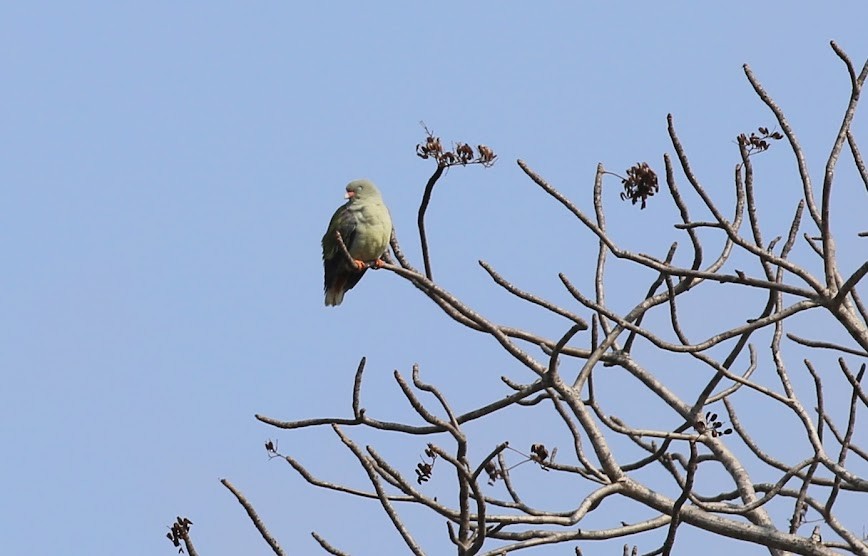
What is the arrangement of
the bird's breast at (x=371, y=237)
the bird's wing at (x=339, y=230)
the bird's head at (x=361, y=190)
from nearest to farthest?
the bird's breast at (x=371, y=237) → the bird's wing at (x=339, y=230) → the bird's head at (x=361, y=190)

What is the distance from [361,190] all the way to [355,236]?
25.1 inches

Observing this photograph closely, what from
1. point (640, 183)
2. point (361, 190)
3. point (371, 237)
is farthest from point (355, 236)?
point (640, 183)

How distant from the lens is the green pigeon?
32.4 ft

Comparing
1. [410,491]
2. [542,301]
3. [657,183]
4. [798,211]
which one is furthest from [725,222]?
[410,491]

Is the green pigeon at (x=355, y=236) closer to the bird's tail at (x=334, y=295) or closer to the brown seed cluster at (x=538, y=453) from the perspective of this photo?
the bird's tail at (x=334, y=295)

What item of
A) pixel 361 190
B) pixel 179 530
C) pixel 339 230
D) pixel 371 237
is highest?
pixel 361 190

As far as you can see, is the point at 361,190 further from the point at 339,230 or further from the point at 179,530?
the point at 179,530

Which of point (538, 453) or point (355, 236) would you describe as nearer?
point (538, 453)

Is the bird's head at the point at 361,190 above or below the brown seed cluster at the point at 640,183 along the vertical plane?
above

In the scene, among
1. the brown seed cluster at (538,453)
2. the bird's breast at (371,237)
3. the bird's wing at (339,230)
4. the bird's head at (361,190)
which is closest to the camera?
the brown seed cluster at (538,453)

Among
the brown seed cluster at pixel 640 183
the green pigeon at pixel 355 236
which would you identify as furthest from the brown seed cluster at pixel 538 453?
the green pigeon at pixel 355 236

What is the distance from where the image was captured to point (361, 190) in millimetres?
10492

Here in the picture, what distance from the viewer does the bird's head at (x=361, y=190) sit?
10430mm

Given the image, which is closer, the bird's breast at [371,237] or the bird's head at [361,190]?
the bird's breast at [371,237]
